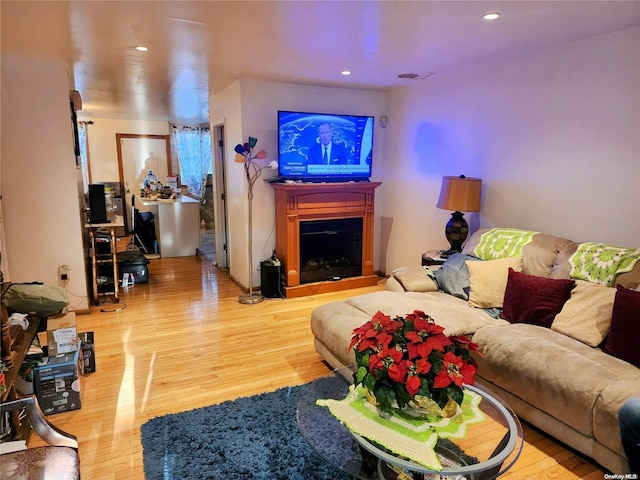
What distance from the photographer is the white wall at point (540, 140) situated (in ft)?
9.28

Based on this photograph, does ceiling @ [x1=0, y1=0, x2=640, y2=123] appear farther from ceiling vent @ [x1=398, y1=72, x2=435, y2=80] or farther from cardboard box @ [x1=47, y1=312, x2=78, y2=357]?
cardboard box @ [x1=47, y1=312, x2=78, y2=357]

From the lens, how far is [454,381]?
1.56m

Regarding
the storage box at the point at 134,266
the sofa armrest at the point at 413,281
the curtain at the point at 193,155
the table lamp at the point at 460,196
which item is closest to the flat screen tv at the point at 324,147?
the table lamp at the point at 460,196

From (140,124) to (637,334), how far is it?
27.9ft

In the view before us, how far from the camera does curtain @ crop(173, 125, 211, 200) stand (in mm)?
8531

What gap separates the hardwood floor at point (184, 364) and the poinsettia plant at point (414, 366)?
88cm

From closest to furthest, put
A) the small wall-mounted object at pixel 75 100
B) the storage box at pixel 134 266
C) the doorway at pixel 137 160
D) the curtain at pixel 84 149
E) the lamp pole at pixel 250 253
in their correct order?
the small wall-mounted object at pixel 75 100 < the lamp pole at pixel 250 253 < the storage box at pixel 134 266 < the curtain at pixel 84 149 < the doorway at pixel 137 160

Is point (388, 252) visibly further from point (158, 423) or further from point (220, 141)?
point (158, 423)

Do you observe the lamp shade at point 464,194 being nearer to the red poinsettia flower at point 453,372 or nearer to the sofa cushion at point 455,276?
the sofa cushion at point 455,276

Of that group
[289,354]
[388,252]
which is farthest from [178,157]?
[289,354]

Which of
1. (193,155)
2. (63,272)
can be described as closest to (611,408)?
(63,272)

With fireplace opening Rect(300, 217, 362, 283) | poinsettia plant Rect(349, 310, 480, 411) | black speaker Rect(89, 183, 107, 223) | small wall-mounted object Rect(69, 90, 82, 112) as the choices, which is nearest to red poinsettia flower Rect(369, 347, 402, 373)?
poinsettia plant Rect(349, 310, 480, 411)

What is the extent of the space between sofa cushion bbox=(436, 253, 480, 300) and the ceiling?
1652mm

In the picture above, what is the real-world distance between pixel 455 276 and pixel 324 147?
2.13m
